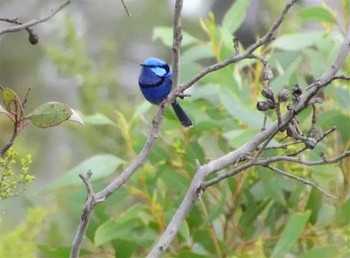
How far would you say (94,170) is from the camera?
5.64ft

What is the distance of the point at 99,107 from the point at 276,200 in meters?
0.85

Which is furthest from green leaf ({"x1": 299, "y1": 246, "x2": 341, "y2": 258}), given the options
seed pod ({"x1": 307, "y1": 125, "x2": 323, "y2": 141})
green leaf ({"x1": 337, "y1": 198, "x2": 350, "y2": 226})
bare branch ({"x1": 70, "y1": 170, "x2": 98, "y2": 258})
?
bare branch ({"x1": 70, "y1": 170, "x2": 98, "y2": 258})

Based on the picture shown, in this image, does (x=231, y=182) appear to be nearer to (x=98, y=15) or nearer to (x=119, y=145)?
(x=119, y=145)

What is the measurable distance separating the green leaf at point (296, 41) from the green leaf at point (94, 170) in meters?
0.42

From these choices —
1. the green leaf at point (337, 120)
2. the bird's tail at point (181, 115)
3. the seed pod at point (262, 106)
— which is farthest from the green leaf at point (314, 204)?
the seed pod at point (262, 106)

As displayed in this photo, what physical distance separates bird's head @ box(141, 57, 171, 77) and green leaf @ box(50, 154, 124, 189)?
0.61 m

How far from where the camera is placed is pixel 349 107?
5.65 feet

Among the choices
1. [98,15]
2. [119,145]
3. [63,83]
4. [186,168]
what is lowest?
[186,168]

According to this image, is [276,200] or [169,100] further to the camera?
[276,200]

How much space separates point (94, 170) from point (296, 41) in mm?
518

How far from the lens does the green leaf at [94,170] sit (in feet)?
5.55

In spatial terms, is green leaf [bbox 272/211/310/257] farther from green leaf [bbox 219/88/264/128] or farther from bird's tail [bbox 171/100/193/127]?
bird's tail [bbox 171/100/193/127]

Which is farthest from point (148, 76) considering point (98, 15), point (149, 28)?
point (98, 15)

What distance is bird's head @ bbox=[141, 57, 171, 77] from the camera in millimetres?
1075
